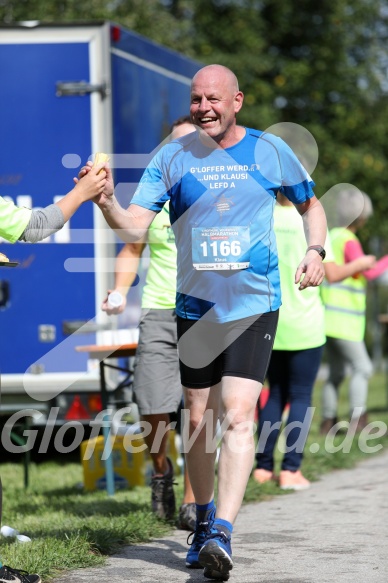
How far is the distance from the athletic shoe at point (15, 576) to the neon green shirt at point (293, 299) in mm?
3361

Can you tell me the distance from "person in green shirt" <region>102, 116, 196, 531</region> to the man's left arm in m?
1.29

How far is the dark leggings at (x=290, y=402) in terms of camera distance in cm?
752

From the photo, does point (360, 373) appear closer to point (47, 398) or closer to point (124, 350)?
point (47, 398)

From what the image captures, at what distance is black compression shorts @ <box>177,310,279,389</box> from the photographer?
15.6 feet

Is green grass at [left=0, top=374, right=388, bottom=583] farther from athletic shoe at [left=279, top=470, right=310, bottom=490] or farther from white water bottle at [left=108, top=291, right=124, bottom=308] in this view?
white water bottle at [left=108, top=291, right=124, bottom=308]

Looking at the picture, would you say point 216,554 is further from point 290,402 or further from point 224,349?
point 290,402

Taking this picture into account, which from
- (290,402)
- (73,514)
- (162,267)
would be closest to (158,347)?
(162,267)

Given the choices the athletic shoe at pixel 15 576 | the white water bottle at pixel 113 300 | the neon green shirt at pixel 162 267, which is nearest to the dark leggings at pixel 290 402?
the neon green shirt at pixel 162 267

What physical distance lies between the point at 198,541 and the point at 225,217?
4.46 feet

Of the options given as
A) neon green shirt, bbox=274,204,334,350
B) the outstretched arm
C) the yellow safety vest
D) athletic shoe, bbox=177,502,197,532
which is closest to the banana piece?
the outstretched arm

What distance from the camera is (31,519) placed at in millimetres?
6367

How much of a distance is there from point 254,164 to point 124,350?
2480 millimetres

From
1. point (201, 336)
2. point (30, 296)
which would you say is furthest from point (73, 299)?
point (201, 336)

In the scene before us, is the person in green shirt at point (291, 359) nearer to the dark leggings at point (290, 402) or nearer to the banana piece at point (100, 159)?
the dark leggings at point (290, 402)
